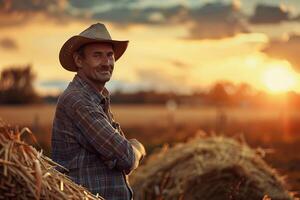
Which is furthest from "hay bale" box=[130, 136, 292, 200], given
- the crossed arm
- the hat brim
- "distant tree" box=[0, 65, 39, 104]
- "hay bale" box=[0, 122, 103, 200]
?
"distant tree" box=[0, 65, 39, 104]

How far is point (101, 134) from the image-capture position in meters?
4.77

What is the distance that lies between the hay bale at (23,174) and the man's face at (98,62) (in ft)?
5.31

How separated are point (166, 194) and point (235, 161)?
950 millimetres

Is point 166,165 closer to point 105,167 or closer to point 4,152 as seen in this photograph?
point 105,167

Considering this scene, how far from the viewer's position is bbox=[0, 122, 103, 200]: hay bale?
334 cm

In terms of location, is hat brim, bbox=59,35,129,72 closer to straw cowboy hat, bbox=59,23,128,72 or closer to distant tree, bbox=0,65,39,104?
straw cowboy hat, bbox=59,23,128,72

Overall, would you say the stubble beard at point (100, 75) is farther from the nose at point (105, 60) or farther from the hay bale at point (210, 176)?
the hay bale at point (210, 176)

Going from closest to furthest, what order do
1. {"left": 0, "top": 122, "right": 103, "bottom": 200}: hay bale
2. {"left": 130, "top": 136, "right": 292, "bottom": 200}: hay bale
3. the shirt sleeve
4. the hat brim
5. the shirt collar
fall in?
{"left": 0, "top": 122, "right": 103, "bottom": 200}: hay bale
the shirt sleeve
the shirt collar
the hat brim
{"left": 130, "top": 136, "right": 292, "bottom": 200}: hay bale

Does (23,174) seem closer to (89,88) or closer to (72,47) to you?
(89,88)

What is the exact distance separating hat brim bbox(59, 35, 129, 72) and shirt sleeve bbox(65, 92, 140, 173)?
52cm

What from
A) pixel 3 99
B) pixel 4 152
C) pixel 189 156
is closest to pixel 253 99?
pixel 3 99

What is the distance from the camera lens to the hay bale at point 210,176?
824cm

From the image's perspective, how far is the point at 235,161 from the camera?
8.51 metres

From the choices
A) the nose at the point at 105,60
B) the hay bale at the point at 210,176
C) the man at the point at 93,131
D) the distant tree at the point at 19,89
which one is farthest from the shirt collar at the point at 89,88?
the distant tree at the point at 19,89
